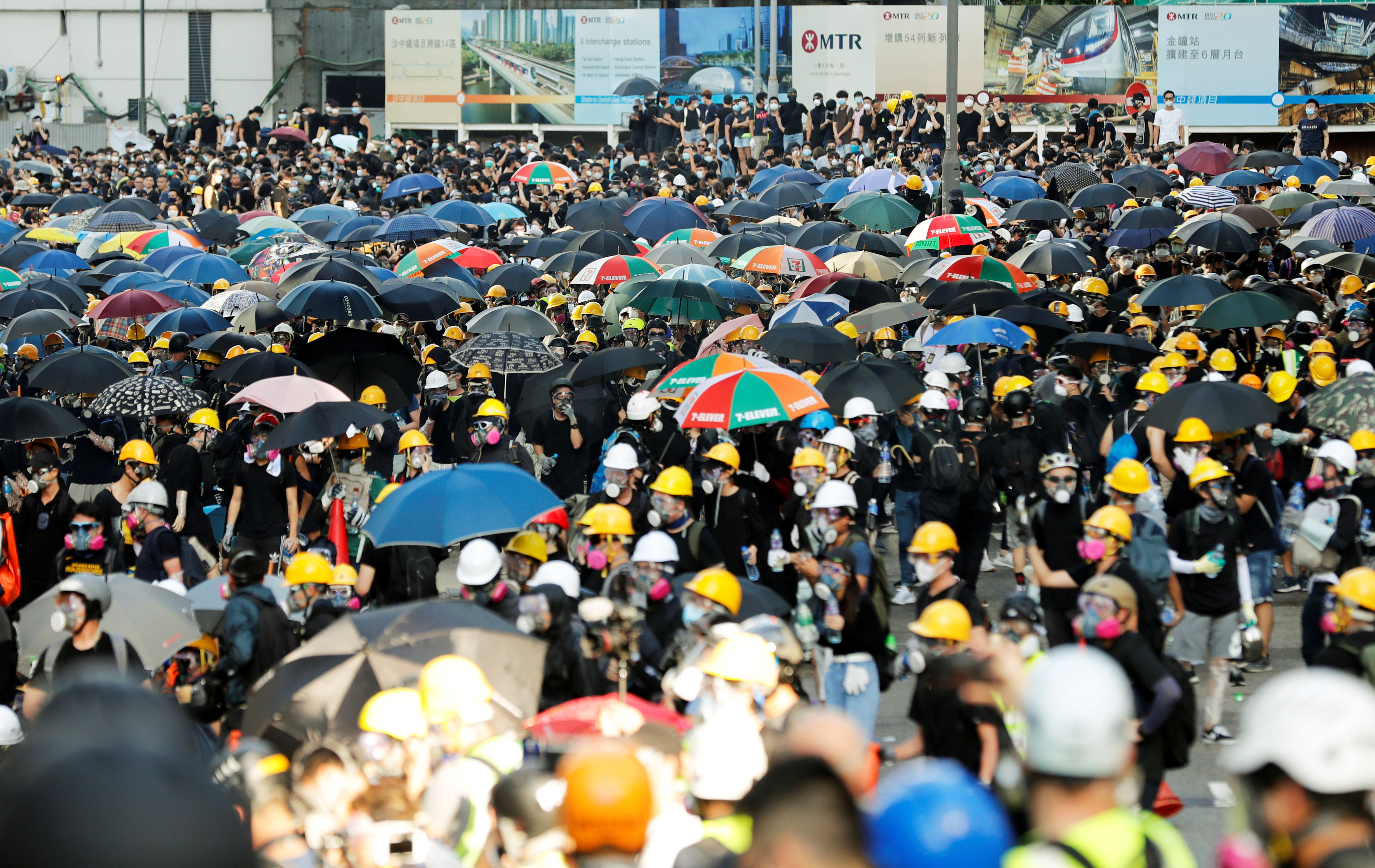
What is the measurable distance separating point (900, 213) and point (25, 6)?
1572 inches

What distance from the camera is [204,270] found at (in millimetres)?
17781

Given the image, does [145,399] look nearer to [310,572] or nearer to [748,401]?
[310,572]

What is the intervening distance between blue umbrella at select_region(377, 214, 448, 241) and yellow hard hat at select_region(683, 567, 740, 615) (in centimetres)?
1382

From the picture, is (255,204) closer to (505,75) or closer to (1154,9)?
(505,75)

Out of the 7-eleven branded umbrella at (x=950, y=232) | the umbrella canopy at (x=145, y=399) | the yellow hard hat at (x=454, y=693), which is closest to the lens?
the yellow hard hat at (x=454, y=693)

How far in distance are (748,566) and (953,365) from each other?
4.16 metres

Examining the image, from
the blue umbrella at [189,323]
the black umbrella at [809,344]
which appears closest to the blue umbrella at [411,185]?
the blue umbrella at [189,323]

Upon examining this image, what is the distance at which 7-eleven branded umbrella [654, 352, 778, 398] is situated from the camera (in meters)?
10.6

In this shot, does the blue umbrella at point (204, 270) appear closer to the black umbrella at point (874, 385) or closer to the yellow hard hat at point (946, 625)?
the black umbrella at point (874, 385)

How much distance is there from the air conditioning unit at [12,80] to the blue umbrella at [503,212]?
31.7m

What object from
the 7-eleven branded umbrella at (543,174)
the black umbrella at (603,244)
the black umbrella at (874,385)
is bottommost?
the black umbrella at (874,385)

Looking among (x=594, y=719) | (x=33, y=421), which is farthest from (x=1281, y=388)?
(x=33, y=421)

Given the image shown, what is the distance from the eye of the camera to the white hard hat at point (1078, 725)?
3357 mm

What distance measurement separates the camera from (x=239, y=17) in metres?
48.1
